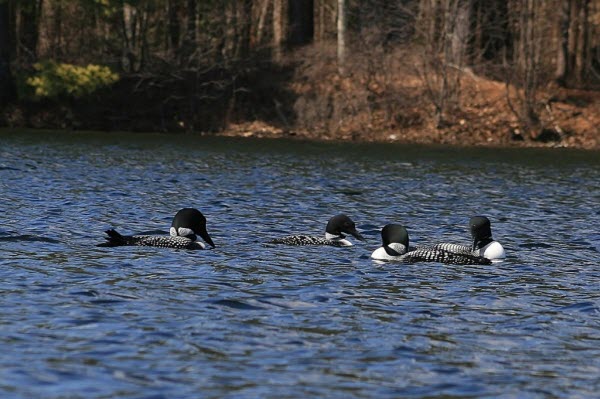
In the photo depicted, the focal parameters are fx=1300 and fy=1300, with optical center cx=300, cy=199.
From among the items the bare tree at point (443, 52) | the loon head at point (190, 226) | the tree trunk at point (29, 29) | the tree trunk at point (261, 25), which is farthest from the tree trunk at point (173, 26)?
the loon head at point (190, 226)

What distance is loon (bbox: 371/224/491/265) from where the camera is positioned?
18.8 meters

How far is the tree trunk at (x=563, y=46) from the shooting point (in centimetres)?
5903

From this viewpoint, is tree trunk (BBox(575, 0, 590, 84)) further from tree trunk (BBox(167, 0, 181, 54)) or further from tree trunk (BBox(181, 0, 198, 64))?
tree trunk (BBox(167, 0, 181, 54))

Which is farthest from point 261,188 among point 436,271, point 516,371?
point 516,371

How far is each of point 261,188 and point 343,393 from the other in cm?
2175

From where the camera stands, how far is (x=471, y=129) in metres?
55.4

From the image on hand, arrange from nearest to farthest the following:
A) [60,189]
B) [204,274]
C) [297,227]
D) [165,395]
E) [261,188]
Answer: [165,395] → [204,274] → [297,227] → [60,189] → [261,188]

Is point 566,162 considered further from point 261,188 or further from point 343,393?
point 343,393

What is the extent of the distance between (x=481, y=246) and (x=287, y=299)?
521 cm

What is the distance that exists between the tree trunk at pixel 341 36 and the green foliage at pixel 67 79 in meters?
10.2

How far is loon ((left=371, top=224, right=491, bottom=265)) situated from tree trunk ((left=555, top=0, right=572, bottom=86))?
42.0 meters

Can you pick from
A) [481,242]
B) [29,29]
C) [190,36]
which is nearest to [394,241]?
[481,242]

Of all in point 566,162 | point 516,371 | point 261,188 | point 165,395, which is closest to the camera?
point 165,395

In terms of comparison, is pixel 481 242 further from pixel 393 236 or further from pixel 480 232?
pixel 393 236
